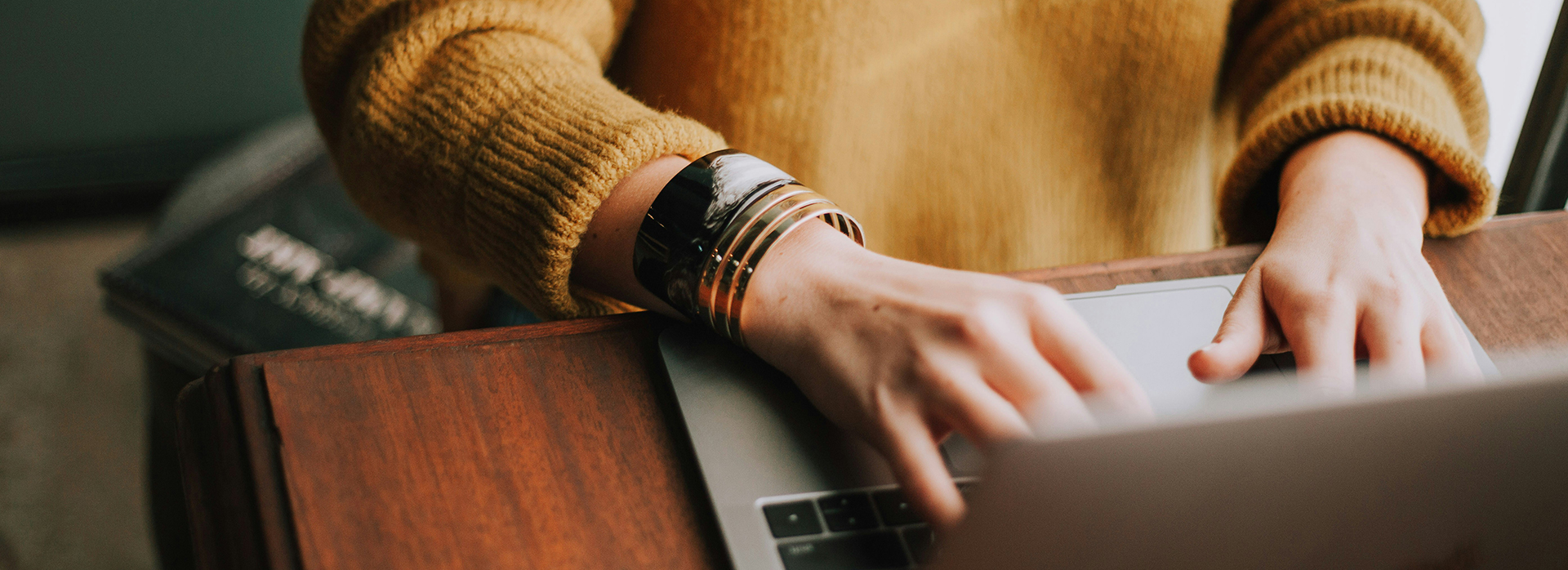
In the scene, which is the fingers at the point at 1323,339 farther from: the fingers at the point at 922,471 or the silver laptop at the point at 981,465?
the fingers at the point at 922,471

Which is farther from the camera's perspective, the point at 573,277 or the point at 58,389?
the point at 58,389

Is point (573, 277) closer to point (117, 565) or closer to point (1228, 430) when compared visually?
point (1228, 430)

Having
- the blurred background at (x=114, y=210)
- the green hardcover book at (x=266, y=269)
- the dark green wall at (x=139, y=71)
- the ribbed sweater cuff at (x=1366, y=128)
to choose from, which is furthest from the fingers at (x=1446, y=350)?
the dark green wall at (x=139, y=71)

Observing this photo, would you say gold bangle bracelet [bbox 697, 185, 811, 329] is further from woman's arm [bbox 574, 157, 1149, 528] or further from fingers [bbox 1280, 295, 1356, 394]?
fingers [bbox 1280, 295, 1356, 394]

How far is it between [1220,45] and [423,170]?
571 mm

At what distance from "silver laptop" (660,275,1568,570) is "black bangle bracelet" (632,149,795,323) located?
24 millimetres

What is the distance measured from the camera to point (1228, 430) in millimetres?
222

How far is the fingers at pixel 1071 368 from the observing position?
13.4 inches

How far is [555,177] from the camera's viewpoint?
0.42 meters

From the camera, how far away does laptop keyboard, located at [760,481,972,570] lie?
0.31 meters

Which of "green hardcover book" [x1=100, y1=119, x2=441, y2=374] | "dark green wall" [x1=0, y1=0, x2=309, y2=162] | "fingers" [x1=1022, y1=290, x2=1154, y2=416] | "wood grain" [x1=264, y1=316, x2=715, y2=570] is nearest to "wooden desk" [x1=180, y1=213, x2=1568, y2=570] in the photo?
"wood grain" [x1=264, y1=316, x2=715, y2=570]

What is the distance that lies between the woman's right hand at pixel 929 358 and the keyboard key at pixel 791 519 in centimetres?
3

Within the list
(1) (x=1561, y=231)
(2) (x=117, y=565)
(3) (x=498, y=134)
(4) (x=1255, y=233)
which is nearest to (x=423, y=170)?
(3) (x=498, y=134)

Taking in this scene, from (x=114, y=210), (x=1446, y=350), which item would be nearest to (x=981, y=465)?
(x=1446, y=350)
